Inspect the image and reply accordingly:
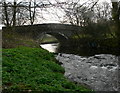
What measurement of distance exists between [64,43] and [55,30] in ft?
16.7

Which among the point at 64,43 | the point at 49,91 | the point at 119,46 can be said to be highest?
the point at 49,91

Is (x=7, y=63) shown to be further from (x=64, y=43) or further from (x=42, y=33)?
(x=64, y=43)

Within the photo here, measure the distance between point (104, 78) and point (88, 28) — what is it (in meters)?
15.3

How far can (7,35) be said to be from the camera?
16406 mm

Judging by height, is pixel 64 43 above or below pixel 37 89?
below

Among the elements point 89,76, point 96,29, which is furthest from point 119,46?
point 89,76

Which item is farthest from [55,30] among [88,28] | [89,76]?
[89,76]

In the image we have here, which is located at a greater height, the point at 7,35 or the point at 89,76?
the point at 7,35

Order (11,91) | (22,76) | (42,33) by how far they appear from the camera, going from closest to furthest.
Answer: (11,91) → (22,76) → (42,33)

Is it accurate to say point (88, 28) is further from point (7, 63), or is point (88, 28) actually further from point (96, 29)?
point (7, 63)

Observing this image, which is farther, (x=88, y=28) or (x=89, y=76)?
(x=88, y=28)

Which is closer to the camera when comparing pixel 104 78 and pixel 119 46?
pixel 104 78

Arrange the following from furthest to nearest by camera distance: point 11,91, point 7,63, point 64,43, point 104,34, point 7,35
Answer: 1. point 64,43
2. point 104,34
3. point 7,35
4. point 7,63
5. point 11,91

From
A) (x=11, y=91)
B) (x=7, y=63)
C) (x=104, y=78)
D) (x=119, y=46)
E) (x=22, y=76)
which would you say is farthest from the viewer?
(x=119, y=46)
